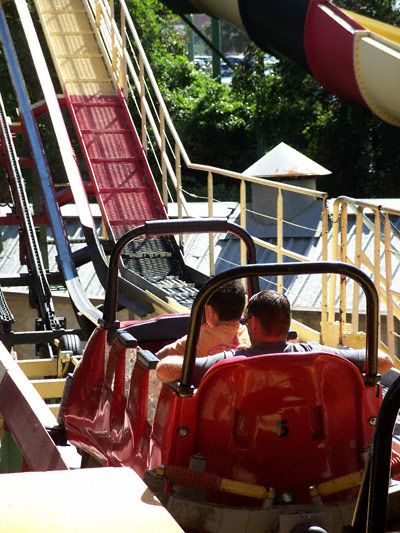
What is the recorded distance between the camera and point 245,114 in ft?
65.7

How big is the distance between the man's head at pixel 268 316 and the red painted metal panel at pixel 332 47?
1001 centimetres

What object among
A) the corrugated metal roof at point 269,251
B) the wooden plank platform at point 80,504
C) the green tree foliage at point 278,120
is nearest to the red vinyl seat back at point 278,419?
the wooden plank platform at point 80,504

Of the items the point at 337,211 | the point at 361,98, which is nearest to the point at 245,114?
the point at 361,98

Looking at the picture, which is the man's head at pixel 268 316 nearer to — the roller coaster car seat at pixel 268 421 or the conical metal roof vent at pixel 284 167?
the roller coaster car seat at pixel 268 421

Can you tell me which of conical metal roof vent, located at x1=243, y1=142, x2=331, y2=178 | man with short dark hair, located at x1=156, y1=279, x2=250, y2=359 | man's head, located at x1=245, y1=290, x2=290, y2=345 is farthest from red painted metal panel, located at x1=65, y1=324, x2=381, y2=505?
conical metal roof vent, located at x1=243, y1=142, x2=331, y2=178

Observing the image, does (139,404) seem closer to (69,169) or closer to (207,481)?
(207,481)

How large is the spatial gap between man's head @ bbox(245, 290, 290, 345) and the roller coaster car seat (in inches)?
7.1

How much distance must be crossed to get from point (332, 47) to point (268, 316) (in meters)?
10.7

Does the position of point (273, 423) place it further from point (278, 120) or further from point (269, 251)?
point (278, 120)

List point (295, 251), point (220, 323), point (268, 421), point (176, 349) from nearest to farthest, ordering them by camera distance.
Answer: point (268, 421)
point (176, 349)
point (220, 323)
point (295, 251)

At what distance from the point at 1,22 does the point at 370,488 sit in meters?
10.6

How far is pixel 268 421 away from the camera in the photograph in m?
3.01

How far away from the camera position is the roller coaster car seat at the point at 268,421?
2.98 metres

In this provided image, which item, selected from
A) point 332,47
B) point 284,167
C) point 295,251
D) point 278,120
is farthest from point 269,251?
point 278,120
